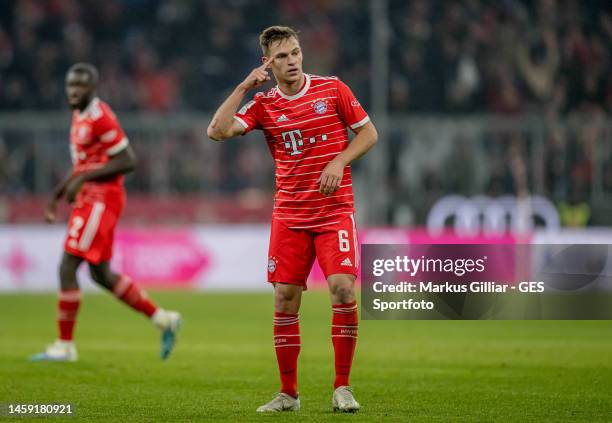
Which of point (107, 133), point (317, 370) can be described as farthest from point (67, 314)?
point (317, 370)

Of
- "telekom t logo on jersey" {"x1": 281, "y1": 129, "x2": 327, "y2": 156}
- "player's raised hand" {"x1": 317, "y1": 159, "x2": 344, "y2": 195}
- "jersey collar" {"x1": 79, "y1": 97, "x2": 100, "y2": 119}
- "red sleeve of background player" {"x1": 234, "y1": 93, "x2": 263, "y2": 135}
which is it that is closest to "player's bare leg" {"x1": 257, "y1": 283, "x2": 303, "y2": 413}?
"player's raised hand" {"x1": 317, "y1": 159, "x2": 344, "y2": 195}

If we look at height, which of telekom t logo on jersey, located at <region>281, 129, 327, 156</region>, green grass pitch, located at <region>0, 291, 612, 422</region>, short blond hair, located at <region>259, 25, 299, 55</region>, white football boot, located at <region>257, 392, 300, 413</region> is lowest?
green grass pitch, located at <region>0, 291, 612, 422</region>

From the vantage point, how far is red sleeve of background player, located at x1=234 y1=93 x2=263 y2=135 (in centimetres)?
766

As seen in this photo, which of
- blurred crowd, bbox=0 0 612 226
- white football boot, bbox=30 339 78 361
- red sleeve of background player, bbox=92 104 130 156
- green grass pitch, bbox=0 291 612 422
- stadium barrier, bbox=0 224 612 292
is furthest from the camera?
blurred crowd, bbox=0 0 612 226

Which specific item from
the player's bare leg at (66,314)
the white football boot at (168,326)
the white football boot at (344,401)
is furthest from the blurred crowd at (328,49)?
the white football boot at (344,401)

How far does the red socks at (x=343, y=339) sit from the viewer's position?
24.6ft

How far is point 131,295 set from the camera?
36.6 ft

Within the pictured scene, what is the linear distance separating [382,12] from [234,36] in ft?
12.3

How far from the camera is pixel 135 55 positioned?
2680cm

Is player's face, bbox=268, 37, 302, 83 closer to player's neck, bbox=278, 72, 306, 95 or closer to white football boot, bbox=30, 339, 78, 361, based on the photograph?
player's neck, bbox=278, 72, 306, 95

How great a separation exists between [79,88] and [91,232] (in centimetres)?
130

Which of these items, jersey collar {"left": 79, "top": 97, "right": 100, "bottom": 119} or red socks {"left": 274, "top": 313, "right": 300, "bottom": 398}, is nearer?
red socks {"left": 274, "top": 313, "right": 300, "bottom": 398}

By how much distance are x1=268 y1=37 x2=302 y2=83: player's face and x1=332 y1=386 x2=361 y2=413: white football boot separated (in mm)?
1909

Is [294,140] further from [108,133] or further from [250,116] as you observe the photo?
[108,133]
